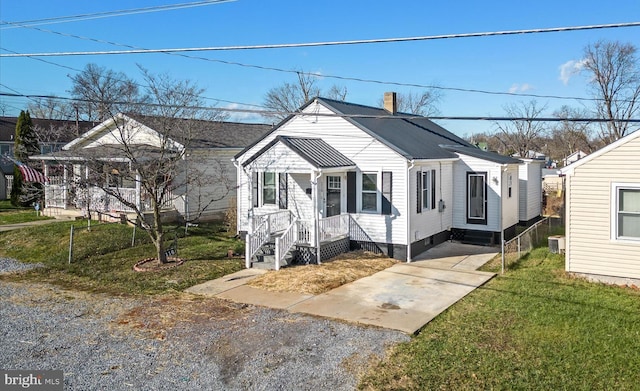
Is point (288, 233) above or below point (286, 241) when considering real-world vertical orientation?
above

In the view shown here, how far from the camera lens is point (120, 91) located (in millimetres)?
16312

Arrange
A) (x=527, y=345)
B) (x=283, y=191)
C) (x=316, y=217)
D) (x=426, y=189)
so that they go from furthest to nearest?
(x=283, y=191), (x=426, y=189), (x=316, y=217), (x=527, y=345)

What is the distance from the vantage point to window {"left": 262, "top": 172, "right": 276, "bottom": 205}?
56.5 feet

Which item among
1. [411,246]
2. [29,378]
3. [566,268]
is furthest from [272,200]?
[29,378]

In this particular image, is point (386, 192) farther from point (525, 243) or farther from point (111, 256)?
point (111, 256)

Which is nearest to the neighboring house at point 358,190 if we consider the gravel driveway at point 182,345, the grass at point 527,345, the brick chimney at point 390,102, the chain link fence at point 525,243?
the chain link fence at point 525,243

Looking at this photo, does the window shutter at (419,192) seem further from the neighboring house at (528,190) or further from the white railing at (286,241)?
the neighboring house at (528,190)

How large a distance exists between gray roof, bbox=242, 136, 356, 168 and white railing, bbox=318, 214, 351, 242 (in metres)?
1.61

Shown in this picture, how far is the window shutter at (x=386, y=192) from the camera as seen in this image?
15.6 m

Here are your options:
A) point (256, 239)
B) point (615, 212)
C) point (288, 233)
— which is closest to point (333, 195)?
point (288, 233)

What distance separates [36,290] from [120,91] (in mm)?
6830

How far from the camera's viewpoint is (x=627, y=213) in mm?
11750

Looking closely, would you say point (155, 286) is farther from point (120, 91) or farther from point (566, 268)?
point (566, 268)

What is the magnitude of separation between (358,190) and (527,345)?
28.1ft
